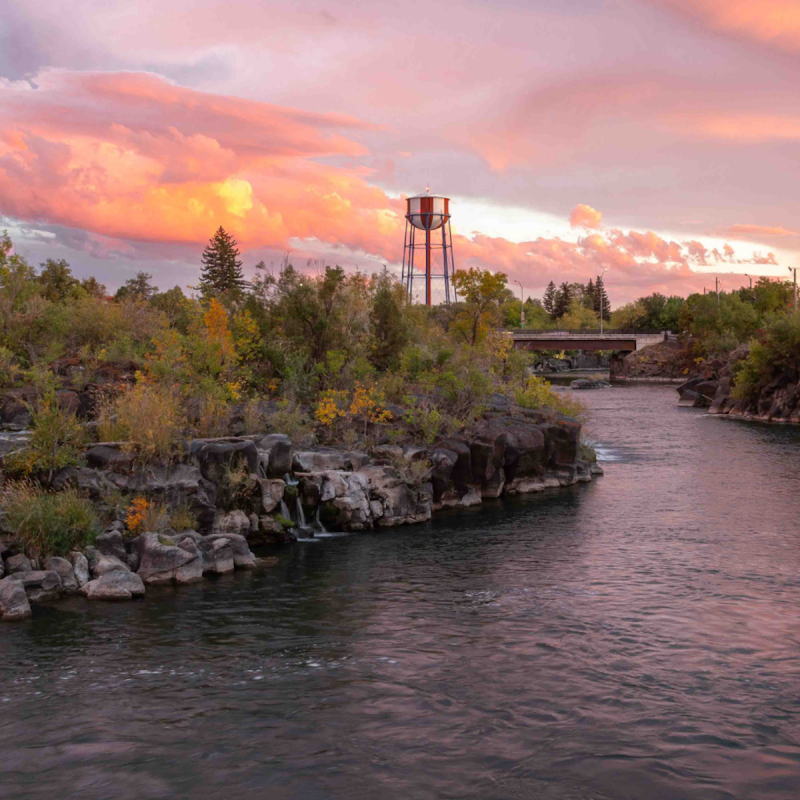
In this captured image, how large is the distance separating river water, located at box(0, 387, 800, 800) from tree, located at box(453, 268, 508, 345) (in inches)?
1234

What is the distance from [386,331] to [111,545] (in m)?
22.0

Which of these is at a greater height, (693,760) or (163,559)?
(163,559)

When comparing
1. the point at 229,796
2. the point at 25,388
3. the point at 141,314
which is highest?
the point at 141,314

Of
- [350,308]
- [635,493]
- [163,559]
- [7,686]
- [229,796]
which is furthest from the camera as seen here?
[350,308]

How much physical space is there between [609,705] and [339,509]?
46.4ft

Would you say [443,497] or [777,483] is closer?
[443,497]

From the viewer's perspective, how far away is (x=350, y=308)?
3806 centimetres

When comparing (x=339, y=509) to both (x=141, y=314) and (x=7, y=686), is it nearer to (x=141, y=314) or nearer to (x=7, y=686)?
(x=7, y=686)

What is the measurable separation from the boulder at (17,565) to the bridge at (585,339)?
330 feet

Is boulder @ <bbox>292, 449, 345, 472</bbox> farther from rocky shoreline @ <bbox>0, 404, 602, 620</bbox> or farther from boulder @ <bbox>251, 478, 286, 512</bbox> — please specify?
boulder @ <bbox>251, 478, 286, 512</bbox>

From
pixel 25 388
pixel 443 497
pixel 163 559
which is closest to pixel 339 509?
pixel 443 497

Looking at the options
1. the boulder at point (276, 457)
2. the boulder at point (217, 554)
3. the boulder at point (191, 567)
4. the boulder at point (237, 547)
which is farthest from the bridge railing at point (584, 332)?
the boulder at point (191, 567)

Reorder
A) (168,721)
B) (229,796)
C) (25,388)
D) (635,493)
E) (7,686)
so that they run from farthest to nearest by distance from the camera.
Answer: (635,493), (25,388), (7,686), (168,721), (229,796)

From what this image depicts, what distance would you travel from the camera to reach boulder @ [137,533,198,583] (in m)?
20.3
